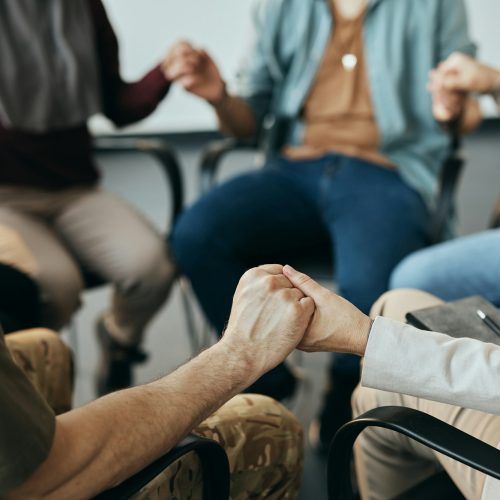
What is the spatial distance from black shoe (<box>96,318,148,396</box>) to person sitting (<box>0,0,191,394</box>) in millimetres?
82

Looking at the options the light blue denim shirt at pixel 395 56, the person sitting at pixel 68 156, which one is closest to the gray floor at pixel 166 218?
the person sitting at pixel 68 156

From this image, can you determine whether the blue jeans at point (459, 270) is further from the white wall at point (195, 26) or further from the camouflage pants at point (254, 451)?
the white wall at point (195, 26)

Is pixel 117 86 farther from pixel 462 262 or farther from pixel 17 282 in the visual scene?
pixel 462 262

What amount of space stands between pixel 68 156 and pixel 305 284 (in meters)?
0.97

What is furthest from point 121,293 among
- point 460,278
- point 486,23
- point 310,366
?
point 486,23

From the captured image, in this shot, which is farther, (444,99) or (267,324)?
(444,99)

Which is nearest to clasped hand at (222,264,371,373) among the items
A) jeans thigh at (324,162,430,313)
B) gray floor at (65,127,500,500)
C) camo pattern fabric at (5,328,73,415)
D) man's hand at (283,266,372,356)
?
man's hand at (283,266,372,356)

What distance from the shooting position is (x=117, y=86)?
1.77 m

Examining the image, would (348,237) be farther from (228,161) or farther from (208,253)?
(228,161)

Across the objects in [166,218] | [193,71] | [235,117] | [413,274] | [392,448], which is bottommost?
[166,218]

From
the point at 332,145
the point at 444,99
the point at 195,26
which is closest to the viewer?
the point at 444,99

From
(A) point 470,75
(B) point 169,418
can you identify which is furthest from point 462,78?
(B) point 169,418

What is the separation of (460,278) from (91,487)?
34.6 inches

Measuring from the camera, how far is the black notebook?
37.7 inches
